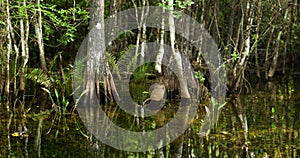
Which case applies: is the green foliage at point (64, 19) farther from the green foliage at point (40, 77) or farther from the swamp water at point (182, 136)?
the swamp water at point (182, 136)

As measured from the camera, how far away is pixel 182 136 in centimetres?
738

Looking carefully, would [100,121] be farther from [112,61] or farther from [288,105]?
[288,105]

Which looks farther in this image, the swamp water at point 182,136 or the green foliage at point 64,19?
the green foliage at point 64,19

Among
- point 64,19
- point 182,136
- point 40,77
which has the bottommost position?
point 182,136

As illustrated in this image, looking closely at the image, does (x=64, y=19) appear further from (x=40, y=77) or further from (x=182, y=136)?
(x=182, y=136)

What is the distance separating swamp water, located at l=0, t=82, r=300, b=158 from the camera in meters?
6.35

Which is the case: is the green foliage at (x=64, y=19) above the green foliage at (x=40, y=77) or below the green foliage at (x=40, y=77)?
above

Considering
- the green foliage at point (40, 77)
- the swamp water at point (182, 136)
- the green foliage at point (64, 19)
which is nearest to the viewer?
the swamp water at point (182, 136)

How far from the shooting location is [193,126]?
26.5ft

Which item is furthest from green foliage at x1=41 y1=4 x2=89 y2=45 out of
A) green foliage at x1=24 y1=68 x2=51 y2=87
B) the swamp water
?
the swamp water

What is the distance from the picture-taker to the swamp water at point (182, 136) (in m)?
6.35

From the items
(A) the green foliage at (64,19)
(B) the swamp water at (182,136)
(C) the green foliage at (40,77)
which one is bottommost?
(B) the swamp water at (182,136)

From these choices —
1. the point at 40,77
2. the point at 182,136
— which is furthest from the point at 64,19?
the point at 182,136

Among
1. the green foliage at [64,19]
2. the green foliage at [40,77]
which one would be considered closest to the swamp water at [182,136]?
the green foliage at [40,77]
